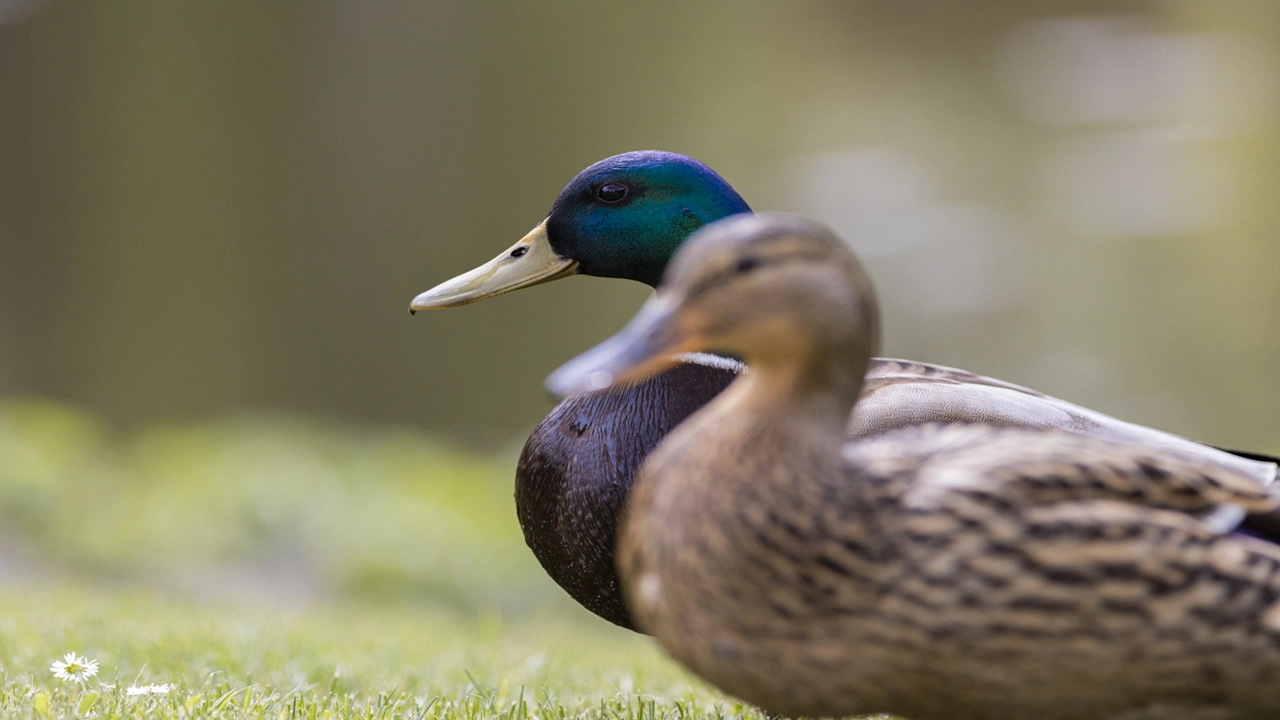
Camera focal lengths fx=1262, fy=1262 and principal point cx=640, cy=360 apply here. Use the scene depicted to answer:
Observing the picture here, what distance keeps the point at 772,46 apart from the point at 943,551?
13.3 metres

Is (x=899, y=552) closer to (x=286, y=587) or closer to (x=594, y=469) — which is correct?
(x=594, y=469)

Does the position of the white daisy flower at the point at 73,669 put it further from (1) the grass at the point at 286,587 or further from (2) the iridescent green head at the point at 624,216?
(2) the iridescent green head at the point at 624,216

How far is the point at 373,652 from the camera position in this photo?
3627 mm

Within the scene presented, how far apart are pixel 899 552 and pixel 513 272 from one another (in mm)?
1569

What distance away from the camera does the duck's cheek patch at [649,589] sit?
1.78m

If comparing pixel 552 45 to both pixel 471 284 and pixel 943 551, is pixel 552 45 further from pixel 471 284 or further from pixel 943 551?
pixel 943 551

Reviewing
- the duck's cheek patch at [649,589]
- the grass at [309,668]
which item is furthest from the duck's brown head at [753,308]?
the grass at [309,668]

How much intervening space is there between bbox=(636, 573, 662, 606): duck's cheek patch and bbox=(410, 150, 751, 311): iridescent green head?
1241mm

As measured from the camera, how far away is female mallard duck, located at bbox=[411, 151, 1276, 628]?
2461 millimetres

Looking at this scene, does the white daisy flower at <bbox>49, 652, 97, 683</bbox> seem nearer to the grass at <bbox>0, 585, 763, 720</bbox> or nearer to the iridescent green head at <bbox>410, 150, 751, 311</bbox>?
the grass at <bbox>0, 585, 763, 720</bbox>

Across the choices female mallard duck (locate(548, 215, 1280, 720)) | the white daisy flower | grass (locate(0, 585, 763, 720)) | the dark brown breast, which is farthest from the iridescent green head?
female mallard duck (locate(548, 215, 1280, 720))

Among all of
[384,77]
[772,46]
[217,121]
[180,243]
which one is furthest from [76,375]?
[772,46]

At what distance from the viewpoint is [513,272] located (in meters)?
3.01

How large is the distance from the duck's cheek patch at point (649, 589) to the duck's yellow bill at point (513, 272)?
4.06 feet
